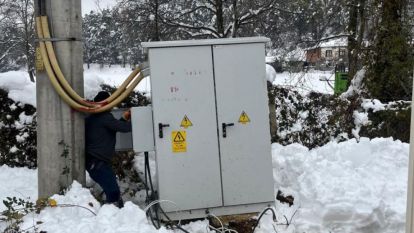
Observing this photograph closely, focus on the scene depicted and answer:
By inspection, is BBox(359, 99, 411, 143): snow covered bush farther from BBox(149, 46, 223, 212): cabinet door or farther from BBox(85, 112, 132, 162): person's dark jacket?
BBox(85, 112, 132, 162): person's dark jacket

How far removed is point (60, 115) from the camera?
5648mm

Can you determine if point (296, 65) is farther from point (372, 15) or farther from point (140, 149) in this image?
point (140, 149)

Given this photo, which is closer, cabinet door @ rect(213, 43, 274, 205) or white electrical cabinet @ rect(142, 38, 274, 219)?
white electrical cabinet @ rect(142, 38, 274, 219)

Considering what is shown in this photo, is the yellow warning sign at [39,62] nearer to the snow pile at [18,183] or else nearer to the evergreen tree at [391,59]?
the snow pile at [18,183]

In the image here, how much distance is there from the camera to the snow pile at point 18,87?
26.3 ft

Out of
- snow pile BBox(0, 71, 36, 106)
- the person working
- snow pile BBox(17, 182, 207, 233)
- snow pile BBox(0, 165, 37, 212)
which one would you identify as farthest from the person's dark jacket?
snow pile BBox(0, 71, 36, 106)

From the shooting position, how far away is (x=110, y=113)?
19.3 feet

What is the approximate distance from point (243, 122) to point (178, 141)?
85cm

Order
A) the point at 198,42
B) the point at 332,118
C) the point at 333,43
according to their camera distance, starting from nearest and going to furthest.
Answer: the point at 198,42 → the point at 332,118 → the point at 333,43

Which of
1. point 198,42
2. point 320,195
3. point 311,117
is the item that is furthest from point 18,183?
point 311,117

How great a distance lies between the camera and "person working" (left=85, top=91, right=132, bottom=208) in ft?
19.1

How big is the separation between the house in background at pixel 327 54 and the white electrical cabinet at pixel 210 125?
10.0m

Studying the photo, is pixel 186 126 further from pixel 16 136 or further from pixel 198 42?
pixel 16 136

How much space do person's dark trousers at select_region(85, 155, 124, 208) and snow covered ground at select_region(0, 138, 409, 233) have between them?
1.03ft
